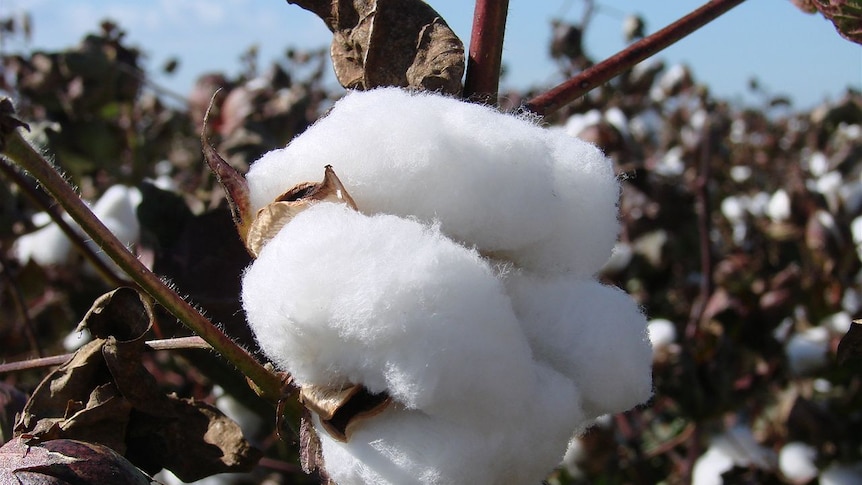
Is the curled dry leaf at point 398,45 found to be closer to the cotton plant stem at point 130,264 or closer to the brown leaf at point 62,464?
the cotton plant stem at point 130,264

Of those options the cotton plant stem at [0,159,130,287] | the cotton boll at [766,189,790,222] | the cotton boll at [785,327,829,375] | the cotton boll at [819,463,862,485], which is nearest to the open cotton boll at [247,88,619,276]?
the cotton plant stem at [0,159,130,287]

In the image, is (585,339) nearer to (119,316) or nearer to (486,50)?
(486,50)

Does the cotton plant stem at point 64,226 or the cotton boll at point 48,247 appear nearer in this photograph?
the cotton plant stem at point 64,226

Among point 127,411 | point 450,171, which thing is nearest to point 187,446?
point 127,411

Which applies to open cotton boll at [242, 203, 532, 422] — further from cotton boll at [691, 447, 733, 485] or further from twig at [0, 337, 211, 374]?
cotton boll at [691, 447, 733, 485]

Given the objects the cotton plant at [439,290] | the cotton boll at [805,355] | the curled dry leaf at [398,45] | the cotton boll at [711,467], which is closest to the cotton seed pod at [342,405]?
the cotton plant at [439,290]
